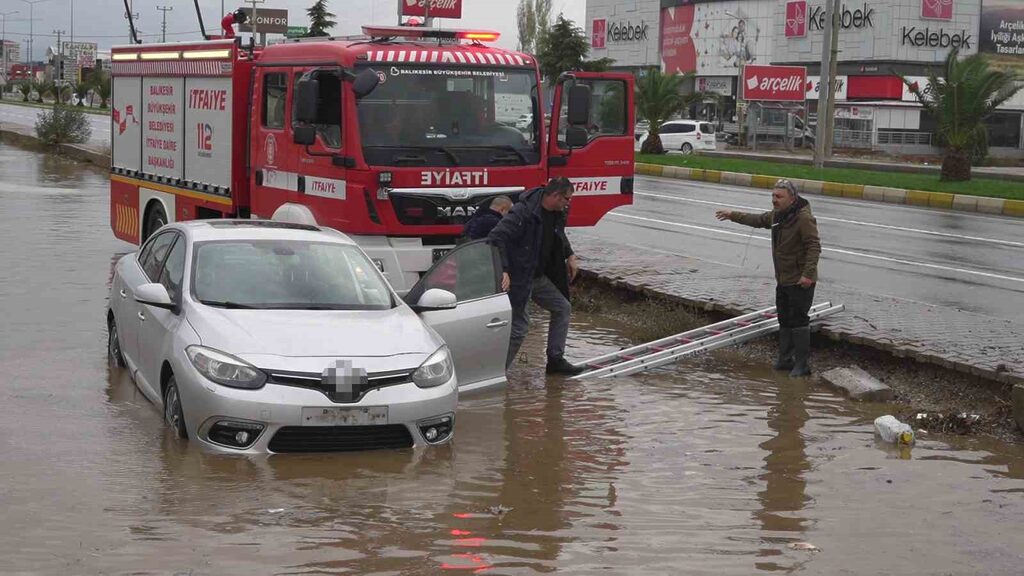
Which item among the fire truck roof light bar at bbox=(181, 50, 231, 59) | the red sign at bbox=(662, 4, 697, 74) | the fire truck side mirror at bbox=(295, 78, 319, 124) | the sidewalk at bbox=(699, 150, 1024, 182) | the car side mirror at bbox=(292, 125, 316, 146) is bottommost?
the sidewalk at bbox=(699, 150, 1024, 182)

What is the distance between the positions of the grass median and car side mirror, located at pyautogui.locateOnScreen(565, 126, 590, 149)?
1737 cm

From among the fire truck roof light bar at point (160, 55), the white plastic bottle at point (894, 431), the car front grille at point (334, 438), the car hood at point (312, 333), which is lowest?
the white plastic bottle at point (894, 431)

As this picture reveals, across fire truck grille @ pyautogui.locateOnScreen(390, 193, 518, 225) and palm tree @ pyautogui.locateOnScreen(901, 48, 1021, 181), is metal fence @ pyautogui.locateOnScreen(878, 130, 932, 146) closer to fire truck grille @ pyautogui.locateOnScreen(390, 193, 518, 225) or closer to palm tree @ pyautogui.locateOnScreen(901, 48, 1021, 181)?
palm tree @ pyautogui.locateOnScreen(901, 48, 1021, 181)

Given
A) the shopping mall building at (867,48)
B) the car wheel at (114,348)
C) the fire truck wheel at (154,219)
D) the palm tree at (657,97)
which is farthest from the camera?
the shopping mall building at (867,48)

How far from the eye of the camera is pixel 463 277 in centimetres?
885

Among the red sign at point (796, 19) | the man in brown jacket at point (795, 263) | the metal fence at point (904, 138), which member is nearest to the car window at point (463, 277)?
the man in brown jacket at point (795, 263)

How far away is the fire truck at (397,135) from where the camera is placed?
11.5 metres

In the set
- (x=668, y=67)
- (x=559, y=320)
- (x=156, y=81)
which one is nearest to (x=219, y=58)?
(x=156, y=81)

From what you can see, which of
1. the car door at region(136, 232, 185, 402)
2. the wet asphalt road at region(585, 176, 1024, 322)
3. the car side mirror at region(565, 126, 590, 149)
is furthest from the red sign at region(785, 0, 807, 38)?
the car door at region(136, 232, 185, 402)

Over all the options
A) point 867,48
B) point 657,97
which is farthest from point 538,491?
point 867,48

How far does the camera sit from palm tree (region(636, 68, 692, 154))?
4294cm

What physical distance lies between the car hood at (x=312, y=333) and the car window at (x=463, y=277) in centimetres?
75

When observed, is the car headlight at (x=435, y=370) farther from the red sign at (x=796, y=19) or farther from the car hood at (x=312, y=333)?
the red sign at (x=796, y=19)

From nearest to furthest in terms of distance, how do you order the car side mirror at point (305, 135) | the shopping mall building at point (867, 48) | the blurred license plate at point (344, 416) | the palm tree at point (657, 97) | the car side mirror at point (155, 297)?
1. the blurred license plate at point (344, 416)
2. the car side mirror at point (155, 297)
3. the car side mirror at point (305, 135)
4. the palm tree at point (657, 97)
5. the shopping mall building at point (867, 48)
